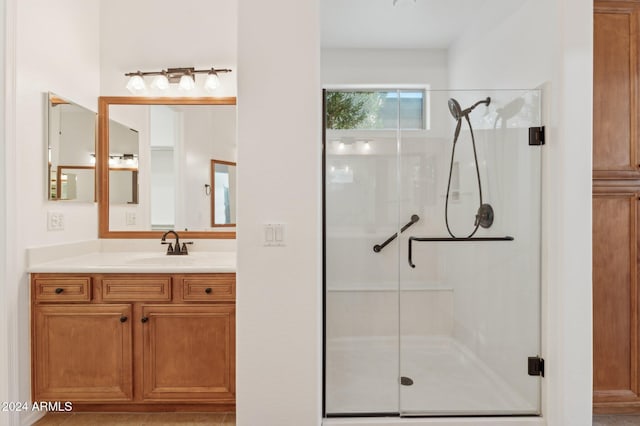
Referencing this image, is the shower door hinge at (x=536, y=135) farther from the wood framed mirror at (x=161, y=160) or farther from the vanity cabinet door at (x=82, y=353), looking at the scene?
the vanity cabinet door at (x=82, y=353)

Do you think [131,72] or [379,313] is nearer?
[379,313]

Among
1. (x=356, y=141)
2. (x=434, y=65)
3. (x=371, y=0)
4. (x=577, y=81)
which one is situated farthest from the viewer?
(x=434, y=65)

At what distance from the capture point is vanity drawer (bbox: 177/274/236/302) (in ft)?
7.22

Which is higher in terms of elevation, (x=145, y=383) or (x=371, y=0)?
(x=371, y=0)

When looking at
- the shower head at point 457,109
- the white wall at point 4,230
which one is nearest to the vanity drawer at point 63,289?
the white wall at point 4,230

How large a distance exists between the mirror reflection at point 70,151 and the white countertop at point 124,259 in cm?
34

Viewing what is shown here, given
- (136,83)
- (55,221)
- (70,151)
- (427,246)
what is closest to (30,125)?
(70,151)

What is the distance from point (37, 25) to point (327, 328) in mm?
2413

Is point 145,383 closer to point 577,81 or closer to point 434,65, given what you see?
point 577,81

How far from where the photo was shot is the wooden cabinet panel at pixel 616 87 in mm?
2221

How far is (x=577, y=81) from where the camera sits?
6.16ft

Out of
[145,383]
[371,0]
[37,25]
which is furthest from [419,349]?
[37,25]

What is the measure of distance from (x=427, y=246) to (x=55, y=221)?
2267 mm

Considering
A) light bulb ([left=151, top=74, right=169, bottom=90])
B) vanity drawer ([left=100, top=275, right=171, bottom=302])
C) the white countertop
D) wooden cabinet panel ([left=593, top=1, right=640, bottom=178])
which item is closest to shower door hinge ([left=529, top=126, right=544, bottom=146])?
wooden cabinet panel ([left=593, top=1, right=640, bottom=178])
